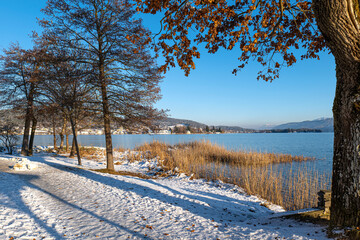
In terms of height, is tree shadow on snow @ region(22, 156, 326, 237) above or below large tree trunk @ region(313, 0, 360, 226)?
below

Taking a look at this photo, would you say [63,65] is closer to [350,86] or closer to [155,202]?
[155,202]

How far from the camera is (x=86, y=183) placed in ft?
24.5

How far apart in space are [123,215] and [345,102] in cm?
480

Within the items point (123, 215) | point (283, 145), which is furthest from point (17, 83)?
point (283, 145)

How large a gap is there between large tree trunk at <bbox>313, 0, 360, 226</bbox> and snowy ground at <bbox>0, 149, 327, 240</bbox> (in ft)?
2.14

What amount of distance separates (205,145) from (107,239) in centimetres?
1793

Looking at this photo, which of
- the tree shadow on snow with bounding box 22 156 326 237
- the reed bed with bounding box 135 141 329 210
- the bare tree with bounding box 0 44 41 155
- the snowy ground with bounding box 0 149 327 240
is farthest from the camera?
the bare tree with bounding box 0 44 41 155

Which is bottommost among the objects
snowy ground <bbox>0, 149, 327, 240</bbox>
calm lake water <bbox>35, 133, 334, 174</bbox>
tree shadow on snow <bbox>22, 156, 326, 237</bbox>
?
calm lake water <bbox>35, 133, 334, 174</bbox>

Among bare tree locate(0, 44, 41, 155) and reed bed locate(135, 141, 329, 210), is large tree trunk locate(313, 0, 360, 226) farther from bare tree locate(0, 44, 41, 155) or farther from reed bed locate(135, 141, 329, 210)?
bare tree locate(0, 44, 41, 155)

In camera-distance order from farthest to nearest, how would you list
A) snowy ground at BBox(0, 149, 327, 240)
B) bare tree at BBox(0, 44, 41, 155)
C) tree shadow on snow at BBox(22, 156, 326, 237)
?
bare tree at BBox(0, 44, 41, 155) < tree shadow on snow at BBox(22, 156, 326, 237) < snowy ground at BBox(0, 149, 327, 240)

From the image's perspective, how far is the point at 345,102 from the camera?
121 inches

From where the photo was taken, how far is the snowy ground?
3753 mm

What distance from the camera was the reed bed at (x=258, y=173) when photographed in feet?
27.7

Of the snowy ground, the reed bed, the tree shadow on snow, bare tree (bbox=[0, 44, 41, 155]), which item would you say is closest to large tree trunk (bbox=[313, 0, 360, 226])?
the snowy ground
